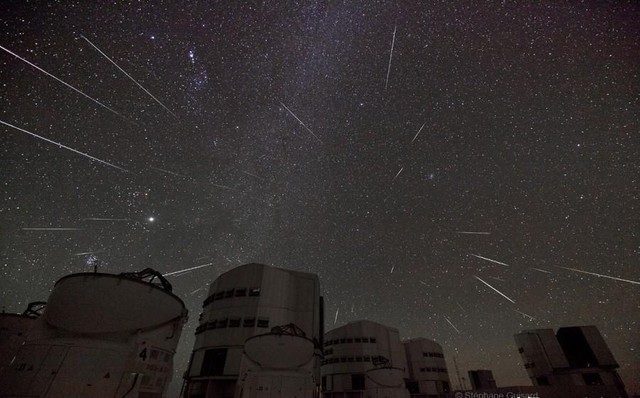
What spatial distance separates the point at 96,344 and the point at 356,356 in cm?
4215

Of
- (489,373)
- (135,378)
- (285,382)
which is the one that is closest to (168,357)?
(135,378)

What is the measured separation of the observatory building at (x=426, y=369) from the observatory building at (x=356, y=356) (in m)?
8.08

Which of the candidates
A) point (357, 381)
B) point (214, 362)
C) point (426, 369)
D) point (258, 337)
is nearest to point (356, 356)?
point (357, 381)

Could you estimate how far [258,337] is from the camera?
2066cm

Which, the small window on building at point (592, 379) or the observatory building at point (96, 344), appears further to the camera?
the small window on building at point (592, 379)

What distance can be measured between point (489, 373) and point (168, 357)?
7169 centimetres

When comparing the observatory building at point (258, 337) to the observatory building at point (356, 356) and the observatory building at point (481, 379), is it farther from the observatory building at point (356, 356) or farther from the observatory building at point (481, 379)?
the observatory building at point (481, 379)

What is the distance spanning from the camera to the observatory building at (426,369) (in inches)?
2110

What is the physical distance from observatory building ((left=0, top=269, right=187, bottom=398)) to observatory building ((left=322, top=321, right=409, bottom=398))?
1289 inches

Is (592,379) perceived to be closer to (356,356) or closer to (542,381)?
(542,381)

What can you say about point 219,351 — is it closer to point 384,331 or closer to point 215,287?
point 215,287

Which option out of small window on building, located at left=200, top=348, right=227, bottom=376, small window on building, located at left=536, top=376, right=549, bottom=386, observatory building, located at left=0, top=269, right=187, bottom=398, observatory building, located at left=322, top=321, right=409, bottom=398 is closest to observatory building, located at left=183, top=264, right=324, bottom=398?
small window on building, located at left=200, top=348, right=227, bottom=376

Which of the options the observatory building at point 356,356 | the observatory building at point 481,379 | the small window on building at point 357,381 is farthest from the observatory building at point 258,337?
the observatory building at point 481,379

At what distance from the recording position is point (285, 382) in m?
18.7
